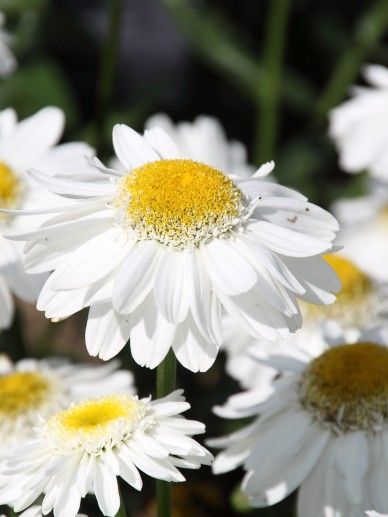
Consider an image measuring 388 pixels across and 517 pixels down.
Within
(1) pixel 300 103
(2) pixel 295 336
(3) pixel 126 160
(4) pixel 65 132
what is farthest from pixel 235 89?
(3) pixel 126 160

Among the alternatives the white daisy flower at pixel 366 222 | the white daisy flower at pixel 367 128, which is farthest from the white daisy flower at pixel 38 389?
the white daisy flower at pixel 366 222

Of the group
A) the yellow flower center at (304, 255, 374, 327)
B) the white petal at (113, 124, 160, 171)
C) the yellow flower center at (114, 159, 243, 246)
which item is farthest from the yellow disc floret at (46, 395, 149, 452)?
the yellow flower center at (304, 255, 374, 327)

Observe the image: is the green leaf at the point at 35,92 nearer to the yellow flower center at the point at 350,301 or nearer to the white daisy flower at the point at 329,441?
the yellow flower center at the point at 350,301

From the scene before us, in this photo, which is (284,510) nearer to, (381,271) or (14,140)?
A: (381,271)

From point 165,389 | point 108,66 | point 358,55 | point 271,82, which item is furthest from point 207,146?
point 165,389

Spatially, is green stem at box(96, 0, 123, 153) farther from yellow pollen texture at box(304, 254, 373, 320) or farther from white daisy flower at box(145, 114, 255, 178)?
yellow pollen texture at box(304, 254, 373, 320)

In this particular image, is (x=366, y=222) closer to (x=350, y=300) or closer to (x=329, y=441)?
(x=350, y=300)
